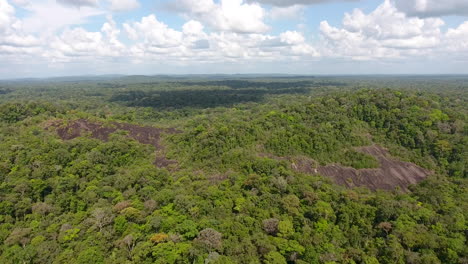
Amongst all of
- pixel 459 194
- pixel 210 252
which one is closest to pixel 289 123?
pixel 459 194

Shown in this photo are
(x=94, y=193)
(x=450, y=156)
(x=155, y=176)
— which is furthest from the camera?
(x=450, y=156)

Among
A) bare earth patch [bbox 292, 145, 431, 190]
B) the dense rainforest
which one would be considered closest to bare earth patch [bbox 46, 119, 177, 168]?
the dense rainforest

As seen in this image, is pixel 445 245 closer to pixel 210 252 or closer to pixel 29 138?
pixel 210 252

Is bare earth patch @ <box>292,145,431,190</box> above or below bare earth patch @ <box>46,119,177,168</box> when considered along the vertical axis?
below

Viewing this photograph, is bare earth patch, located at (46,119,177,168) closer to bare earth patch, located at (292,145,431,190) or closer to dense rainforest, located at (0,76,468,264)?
dense rainforest, located at (0,76,468,264)

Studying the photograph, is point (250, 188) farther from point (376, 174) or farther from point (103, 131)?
point (103, 131)

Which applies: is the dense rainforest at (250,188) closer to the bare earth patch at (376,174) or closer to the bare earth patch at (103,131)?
the bare earth patch at (376,174)
